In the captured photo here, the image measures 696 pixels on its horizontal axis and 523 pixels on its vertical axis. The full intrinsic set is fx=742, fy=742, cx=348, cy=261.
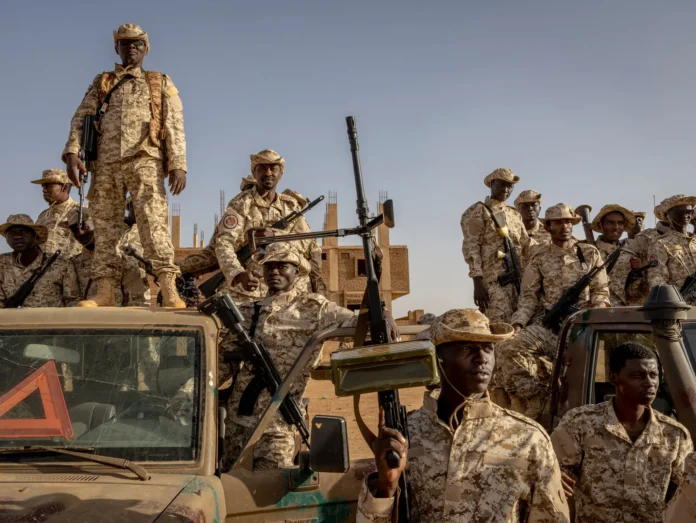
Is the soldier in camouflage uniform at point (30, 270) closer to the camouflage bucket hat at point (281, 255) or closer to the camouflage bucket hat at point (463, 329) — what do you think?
the camouflage bucket hat at point (281, 255)

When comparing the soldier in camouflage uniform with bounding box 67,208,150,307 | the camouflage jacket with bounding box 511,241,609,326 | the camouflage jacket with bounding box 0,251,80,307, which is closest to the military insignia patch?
the soldier in camouflage uniform with bounding box 67,208,150,307

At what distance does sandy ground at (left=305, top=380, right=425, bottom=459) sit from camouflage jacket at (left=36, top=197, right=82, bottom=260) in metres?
3.66

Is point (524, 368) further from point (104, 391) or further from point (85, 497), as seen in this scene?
point (85, 497)

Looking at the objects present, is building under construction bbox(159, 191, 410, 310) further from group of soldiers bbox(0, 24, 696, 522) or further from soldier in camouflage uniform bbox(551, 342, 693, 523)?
soldier in camouflage uniform bbox(551, 342, 693, 523)

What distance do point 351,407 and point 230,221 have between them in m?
6.92

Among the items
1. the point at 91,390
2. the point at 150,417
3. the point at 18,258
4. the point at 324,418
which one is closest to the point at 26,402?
the point at 91,390

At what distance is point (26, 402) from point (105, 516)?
2.97ft

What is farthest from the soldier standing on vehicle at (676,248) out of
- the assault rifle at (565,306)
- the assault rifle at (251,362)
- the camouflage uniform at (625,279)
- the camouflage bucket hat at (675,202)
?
the assault rifle at (251,362)

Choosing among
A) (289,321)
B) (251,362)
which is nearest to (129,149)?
(289,321)

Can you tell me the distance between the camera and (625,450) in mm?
3266

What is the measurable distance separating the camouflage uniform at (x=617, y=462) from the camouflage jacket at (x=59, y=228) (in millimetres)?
5811

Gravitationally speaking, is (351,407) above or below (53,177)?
below

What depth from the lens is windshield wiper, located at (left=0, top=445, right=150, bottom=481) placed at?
9.07ft

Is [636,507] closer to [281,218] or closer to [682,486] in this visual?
[682,486]
